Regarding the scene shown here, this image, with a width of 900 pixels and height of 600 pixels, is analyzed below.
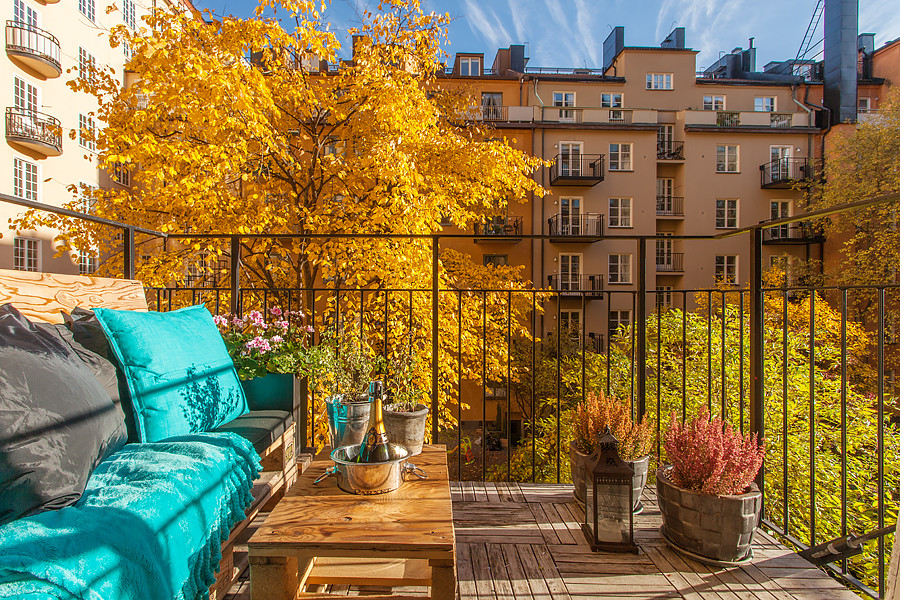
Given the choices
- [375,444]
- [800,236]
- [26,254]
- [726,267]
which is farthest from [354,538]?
[800,236]

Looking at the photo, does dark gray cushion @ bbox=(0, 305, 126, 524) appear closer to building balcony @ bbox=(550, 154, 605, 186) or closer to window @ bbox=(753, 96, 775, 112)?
building balcony @ bbox=(550, 154, 605, 186)

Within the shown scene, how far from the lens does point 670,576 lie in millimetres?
1479

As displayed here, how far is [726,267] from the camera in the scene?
50.7ft

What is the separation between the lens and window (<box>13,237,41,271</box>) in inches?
408

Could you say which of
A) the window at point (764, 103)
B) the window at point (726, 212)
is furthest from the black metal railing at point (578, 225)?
the window at point (764, 103)

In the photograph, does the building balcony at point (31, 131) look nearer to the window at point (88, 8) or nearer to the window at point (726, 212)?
the window at point (88, 8)

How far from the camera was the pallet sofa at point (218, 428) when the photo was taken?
1400 mm

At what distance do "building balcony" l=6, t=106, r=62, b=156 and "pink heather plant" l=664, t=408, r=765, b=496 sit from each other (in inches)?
507

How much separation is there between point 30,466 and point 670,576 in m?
1.82

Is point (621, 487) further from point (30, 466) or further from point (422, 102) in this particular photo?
point (422, 102)

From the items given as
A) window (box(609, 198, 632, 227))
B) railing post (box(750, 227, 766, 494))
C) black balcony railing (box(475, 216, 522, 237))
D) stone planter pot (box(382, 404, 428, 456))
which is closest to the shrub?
railing post (box(750, 227, 766, 494))

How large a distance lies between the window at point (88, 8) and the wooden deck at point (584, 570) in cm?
1672

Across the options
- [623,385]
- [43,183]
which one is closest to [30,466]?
[623,385]

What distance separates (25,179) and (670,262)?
18.7 meters
